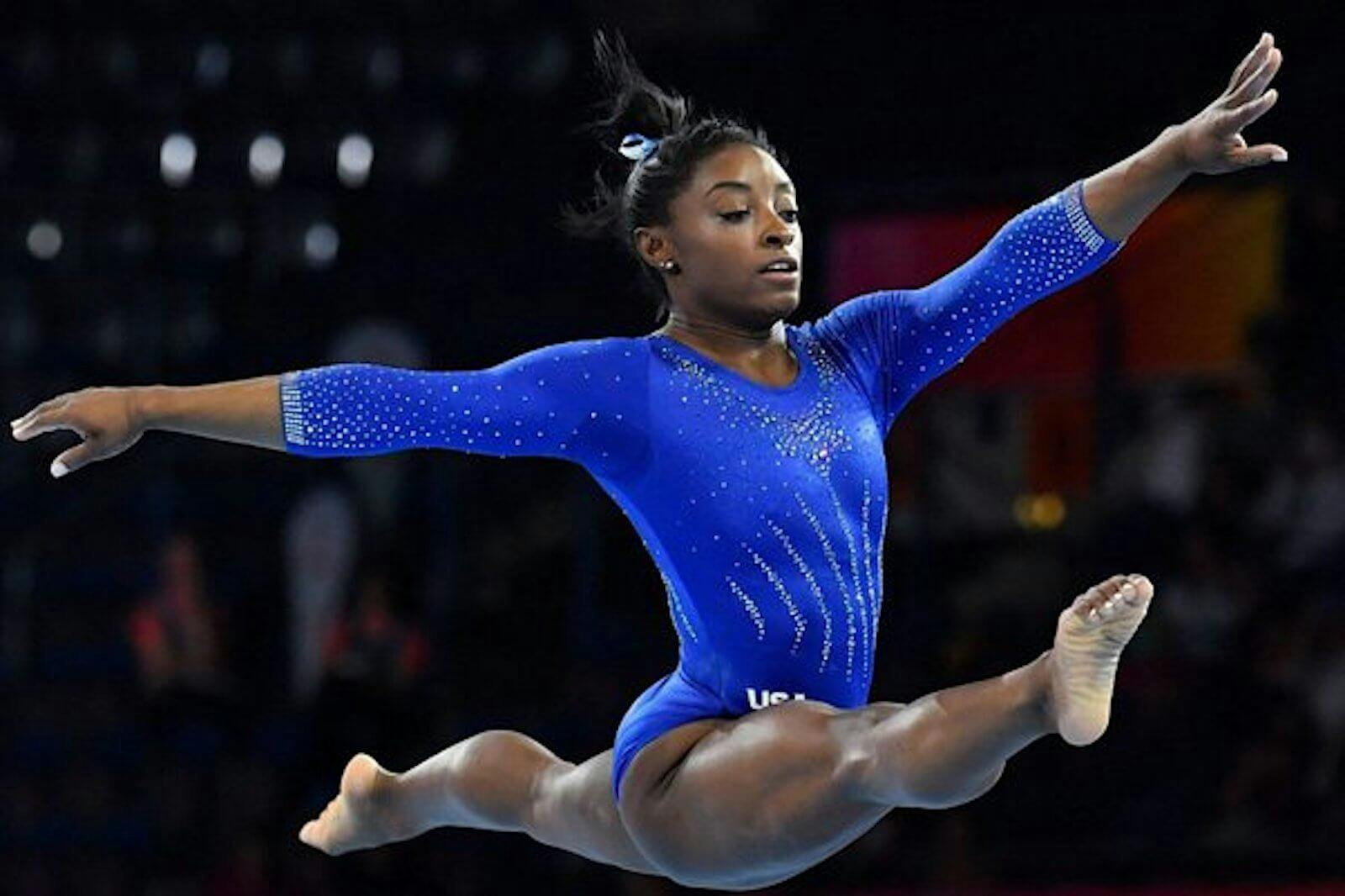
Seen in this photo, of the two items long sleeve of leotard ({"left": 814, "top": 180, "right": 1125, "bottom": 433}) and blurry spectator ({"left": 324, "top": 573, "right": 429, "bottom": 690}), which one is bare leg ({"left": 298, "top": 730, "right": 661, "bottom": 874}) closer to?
long sleeve of leotard ({"left": 814, "top": 180, "right": 1125, "bottom": 433})

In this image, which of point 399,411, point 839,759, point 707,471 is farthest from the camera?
point 707,471

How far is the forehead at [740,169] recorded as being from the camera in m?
4.19

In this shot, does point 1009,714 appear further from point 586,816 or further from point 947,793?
point 586,816

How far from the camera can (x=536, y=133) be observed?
1000 cm

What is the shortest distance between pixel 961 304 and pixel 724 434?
547 mm

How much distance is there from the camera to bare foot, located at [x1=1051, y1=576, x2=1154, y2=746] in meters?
3.38

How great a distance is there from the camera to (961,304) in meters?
4.33

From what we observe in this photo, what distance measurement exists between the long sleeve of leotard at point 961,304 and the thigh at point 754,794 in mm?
764

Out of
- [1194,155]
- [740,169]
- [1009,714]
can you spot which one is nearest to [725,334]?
[740,169]

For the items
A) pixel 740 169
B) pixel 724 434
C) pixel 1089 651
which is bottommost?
pixel 1089 651

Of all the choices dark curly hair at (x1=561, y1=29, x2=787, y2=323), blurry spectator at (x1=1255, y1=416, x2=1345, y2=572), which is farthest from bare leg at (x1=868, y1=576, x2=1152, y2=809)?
blurry spectator at (x1=1255, y1=416, x2=1345, y2=572)

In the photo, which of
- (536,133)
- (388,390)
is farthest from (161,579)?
(388,390)

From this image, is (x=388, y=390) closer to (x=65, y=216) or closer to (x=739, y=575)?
(x=739, y=575)

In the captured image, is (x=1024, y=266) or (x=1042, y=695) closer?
(x=1042, y=695)
